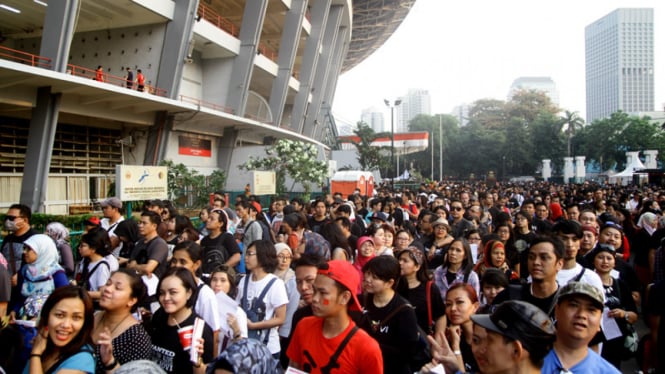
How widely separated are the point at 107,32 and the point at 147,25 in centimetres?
218

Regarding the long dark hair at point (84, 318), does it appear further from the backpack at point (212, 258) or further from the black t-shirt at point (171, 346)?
the backpack at point (212, 258)

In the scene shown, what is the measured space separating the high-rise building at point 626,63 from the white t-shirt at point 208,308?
→ 472ft

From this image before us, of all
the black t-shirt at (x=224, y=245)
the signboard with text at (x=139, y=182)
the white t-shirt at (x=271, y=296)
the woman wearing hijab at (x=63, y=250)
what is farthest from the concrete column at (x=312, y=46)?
the white t-shirt at (x=271, y=296)

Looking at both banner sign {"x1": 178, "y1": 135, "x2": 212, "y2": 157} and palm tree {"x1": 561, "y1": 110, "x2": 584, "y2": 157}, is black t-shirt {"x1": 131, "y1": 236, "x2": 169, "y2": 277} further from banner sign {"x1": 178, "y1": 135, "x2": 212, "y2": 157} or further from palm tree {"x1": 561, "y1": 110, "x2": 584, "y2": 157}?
palm tree {"x1": 561, "y1": 110, "x2": 584, "y2": 157}

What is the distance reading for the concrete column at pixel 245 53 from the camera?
2256 centimetres

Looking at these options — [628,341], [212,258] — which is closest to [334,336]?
[628,341]

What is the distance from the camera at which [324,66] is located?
117 ft

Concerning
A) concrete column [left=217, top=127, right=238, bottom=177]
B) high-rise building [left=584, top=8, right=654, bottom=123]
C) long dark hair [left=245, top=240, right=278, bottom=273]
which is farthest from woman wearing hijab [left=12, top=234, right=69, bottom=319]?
high-rise building [left=584, top=8, right=654, bottom=123]

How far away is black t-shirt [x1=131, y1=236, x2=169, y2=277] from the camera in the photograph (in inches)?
197

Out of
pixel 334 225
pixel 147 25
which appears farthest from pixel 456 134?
pixel 334 225

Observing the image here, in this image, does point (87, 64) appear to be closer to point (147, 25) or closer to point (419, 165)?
point (147, 25)

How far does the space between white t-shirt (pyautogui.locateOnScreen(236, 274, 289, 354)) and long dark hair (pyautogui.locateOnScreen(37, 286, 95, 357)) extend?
4.66 ft

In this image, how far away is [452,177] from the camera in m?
67.7

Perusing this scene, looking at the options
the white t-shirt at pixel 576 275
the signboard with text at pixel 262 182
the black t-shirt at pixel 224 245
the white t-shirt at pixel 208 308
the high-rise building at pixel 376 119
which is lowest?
the white t-shirt at pixel 208 308
